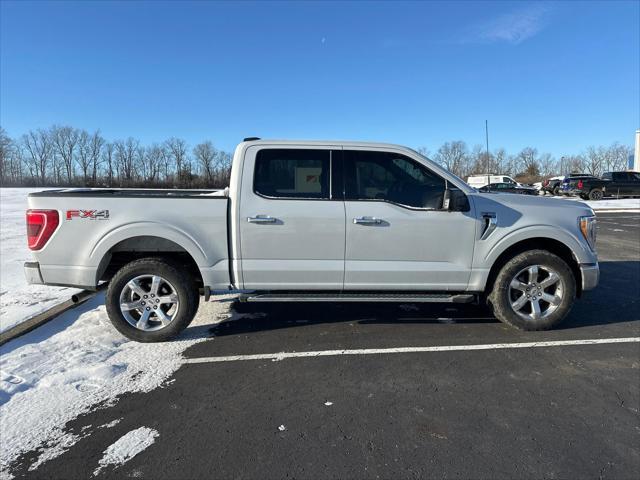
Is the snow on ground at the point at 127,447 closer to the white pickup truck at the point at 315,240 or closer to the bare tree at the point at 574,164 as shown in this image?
the white pickup truck at the point at 315,240

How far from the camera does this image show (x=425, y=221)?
13.6 feet

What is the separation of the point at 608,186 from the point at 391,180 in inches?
1265

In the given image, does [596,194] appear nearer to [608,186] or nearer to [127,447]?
[608,186]

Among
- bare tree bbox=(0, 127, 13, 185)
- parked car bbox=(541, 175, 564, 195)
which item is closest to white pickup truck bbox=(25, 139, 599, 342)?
parked car bbox=(541, 175, 564, 195)

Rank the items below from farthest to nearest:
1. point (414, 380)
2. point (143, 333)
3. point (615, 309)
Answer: point (615, 309) → point (143, 333) → point (414, 380)

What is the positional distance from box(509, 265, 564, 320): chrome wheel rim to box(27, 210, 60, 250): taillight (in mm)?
4768

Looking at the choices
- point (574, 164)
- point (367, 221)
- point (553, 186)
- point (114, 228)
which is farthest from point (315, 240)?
point (574, 164)

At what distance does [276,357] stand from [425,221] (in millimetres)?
2036

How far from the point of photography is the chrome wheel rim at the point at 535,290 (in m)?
4.31

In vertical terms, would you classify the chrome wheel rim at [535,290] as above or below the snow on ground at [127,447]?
above

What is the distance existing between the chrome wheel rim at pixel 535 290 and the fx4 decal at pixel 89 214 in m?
4.30

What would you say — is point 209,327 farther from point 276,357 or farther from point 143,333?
point 276,357

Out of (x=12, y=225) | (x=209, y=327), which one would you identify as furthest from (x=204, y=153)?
(x=209, y=327)

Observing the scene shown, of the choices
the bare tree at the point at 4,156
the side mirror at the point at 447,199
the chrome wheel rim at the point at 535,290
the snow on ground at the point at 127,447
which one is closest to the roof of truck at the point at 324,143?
the side mirror at the point at 447,199
